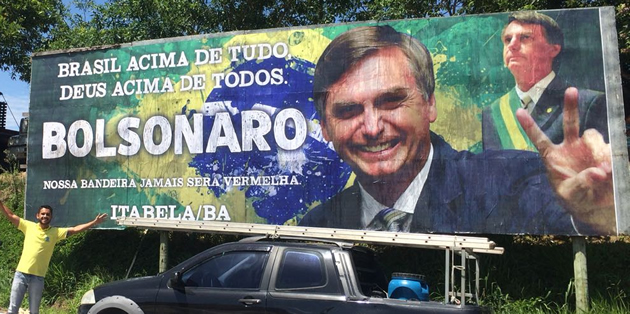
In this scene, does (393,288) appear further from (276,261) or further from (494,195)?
(494,195)

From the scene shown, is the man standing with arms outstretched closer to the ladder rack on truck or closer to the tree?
the ladder rack on truck

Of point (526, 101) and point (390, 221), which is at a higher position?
point (526, 101)

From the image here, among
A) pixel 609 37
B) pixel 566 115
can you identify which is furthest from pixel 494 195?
pixel 609 37

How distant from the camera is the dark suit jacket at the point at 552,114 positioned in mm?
8898

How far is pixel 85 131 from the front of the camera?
11164mm

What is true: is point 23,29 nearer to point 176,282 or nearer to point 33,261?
point 33,261

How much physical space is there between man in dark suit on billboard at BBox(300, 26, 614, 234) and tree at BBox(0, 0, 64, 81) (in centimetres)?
1086

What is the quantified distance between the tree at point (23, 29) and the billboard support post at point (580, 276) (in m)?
14.8

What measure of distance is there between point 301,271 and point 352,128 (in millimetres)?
4101

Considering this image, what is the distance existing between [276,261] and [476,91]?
4838mm

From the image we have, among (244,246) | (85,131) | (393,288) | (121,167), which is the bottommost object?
(393,288)

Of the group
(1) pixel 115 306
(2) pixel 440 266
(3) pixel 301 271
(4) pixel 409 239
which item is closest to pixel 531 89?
(2) pixel 440 266

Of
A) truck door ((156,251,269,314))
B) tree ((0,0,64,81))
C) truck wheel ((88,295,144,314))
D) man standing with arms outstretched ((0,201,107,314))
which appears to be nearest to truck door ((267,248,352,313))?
truck door ((156,251,269,314))

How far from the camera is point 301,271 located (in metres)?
6.18
